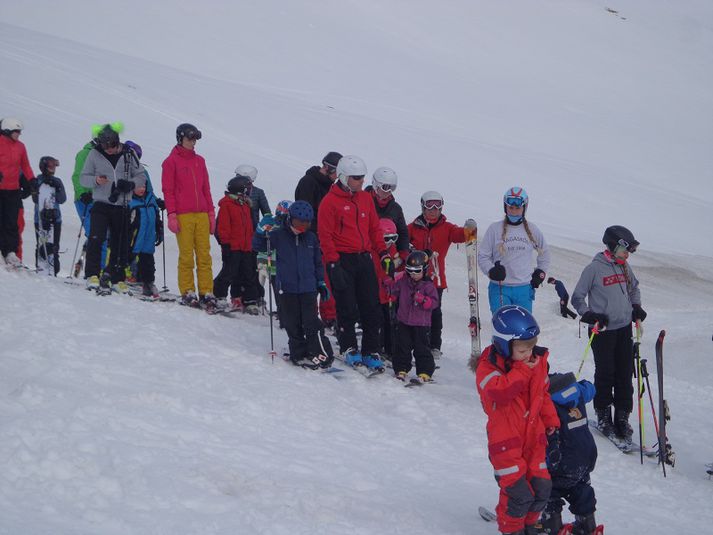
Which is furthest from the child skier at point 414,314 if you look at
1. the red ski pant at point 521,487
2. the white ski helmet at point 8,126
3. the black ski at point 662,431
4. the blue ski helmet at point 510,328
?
the white ski helmet at point 8,126

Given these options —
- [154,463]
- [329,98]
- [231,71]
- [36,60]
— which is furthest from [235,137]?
[154,463]

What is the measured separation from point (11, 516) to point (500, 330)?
9.20ft

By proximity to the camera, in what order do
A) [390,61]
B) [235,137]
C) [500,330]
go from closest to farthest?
[500,330] < [235,137] < [390,61]

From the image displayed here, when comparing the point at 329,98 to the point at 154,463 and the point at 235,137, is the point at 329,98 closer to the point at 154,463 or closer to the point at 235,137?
the point at 235,137

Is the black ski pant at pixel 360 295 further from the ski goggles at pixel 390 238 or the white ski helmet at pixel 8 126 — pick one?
the white ski helmet at pixel 8 126

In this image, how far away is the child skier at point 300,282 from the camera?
803 cm

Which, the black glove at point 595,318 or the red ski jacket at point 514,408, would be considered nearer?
the red ski jacket at point 514,408

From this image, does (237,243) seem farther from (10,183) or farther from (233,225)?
(10,183)

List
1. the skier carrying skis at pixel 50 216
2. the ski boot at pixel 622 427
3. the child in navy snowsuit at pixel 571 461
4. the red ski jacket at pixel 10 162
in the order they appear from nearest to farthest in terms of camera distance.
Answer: the child in navy snowsuit at pixel 571 461, the ski boot at pixel 622 427, the red ski jacket at pixel 10 162, the skier carrying skis at pixel 50 216

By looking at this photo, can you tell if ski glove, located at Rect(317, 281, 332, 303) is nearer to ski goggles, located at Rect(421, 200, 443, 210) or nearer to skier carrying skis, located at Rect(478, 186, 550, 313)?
skier carrying skis, located at Rect(478, 186, 550, 313)

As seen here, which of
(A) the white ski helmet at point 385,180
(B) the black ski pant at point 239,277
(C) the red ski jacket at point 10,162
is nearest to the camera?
(A) the white ski helmet at point 385,180

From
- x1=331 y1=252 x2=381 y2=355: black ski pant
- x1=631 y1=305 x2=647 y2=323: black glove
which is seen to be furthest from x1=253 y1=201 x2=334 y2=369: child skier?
x1=631 y1=305 x2=647 y2=323: black glove

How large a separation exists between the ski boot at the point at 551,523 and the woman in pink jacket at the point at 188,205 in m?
5.51

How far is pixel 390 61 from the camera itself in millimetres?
50625
